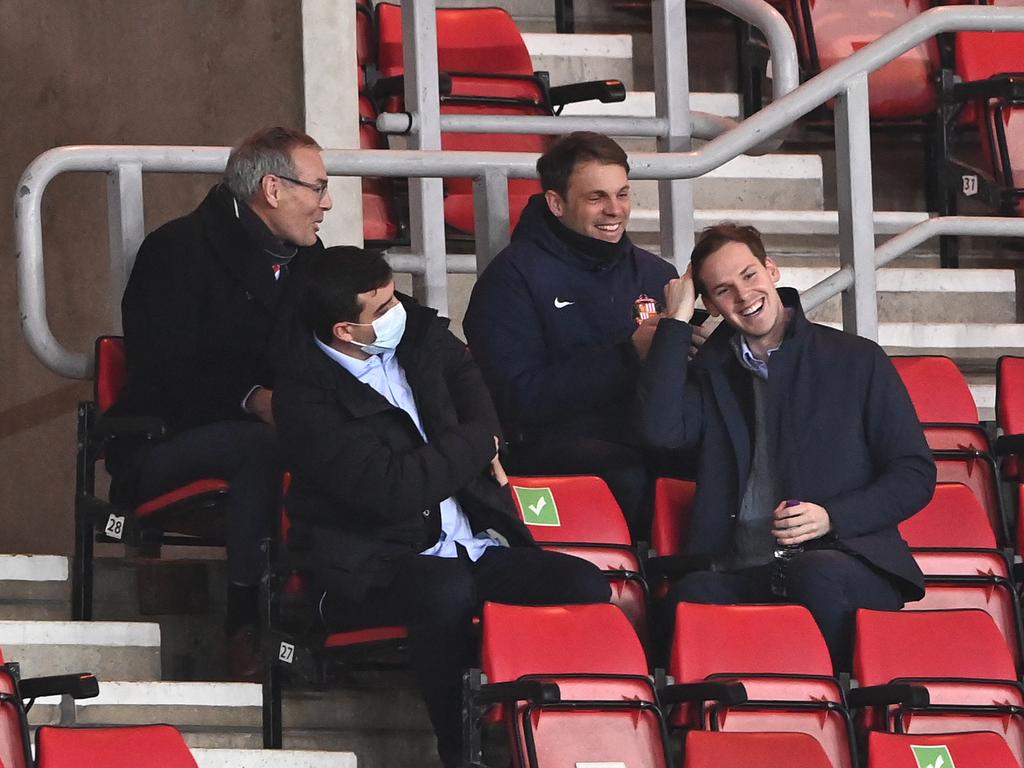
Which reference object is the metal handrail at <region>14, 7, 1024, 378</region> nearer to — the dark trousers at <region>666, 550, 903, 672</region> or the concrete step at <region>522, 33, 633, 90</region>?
the dark trousers at <region>666, 550, 903, 672</region>

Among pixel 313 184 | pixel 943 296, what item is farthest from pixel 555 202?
pixel 943 296

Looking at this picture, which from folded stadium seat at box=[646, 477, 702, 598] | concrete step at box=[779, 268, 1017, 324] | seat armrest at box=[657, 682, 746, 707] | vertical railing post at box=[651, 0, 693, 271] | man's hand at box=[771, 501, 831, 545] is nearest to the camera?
seat armrest at box=[657, 682, 746, 707]

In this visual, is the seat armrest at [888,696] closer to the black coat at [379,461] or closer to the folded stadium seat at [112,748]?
the black coat at [379,461]

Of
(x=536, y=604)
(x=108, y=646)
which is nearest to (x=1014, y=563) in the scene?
(x=536, y=604)

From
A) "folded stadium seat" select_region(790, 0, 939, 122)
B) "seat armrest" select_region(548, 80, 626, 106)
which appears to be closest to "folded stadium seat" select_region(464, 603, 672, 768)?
"seat armrest" select_region(548, 80, 626, 106)

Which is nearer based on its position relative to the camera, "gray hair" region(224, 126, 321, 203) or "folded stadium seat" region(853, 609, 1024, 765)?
"folded stadium seat" region(853, 609, 1024, 765)

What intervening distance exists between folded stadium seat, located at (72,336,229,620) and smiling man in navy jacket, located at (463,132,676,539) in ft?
2.04

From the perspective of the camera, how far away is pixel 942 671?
3.86 metres

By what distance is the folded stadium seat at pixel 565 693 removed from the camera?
3.45m

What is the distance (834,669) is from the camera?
155 inches

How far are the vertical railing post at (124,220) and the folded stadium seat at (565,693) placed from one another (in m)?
1.27

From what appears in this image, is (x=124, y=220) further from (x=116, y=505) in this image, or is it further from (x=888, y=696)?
(x=888, y=696)

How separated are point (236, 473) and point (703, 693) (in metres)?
1.01

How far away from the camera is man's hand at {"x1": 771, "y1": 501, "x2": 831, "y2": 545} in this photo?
3934 mm
